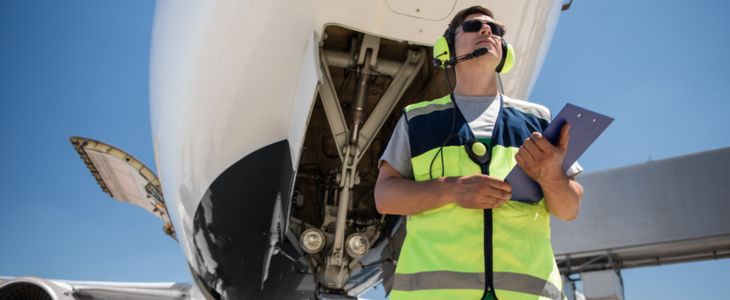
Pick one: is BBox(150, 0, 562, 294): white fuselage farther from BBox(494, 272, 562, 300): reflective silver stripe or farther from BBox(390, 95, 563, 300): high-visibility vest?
BBox(494, 272, 562, 300): reflective silver stripe

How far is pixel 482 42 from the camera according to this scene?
1618mm

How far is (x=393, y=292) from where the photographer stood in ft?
4.66

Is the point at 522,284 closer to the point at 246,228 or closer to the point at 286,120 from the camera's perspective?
the point at 286,120

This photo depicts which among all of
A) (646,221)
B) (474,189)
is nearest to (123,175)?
(474,189)

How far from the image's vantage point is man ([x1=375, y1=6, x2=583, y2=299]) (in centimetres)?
129

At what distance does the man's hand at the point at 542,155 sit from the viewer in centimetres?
128

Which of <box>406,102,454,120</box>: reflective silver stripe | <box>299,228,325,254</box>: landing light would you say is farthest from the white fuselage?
<box>406,102,454,120</box>: reflective silver stripe

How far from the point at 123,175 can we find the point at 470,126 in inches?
230

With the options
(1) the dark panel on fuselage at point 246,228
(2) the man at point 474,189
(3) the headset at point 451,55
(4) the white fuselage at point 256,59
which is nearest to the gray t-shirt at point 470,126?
(2) the man at point 474,189

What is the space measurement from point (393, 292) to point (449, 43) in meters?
0.78

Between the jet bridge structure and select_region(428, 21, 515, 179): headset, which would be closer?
select_region(428, 21, 515, 179): headset

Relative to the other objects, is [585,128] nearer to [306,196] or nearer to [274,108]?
[274,108]

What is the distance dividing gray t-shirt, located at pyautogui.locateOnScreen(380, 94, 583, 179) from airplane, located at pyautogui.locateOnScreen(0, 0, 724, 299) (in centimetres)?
117

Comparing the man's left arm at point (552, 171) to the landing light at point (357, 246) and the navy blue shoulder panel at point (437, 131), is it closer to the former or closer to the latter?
the navy blue shoulder panel at point (437, 131)
